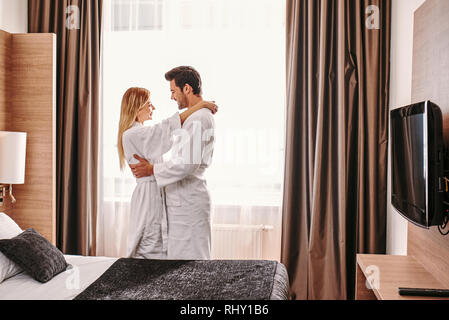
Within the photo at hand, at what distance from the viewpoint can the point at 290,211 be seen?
3.42 meters

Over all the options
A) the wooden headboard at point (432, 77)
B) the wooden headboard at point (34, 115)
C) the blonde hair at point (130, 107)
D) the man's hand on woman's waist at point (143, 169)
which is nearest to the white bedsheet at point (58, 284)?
the man's hand on woman's waist at point (143, 169)

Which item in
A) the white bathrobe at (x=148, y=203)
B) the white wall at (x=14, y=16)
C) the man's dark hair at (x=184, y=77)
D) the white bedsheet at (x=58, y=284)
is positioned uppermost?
the white wall at (x=14, y=16)

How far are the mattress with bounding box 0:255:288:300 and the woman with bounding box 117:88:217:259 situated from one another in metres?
0.37

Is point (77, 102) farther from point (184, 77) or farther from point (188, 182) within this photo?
point (188, 182)

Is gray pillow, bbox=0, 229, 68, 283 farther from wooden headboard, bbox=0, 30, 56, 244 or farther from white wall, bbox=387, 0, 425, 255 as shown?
white wall, bbox=387, 0, 425, 255

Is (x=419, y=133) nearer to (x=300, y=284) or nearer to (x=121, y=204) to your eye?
(x=300, y=284)

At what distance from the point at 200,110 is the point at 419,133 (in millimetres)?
1319

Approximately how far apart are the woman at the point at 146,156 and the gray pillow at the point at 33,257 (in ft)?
1.96

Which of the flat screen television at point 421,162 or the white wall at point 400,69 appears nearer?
the flat screen television at point 421,162

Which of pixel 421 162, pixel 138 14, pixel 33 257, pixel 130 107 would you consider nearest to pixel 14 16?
pixel 138 14

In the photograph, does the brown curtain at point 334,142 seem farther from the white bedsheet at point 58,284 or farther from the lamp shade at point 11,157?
the lamp shade at point 11,157

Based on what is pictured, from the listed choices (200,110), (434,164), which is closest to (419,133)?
(434,164)

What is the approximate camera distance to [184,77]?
2838mm

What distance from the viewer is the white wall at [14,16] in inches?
135
